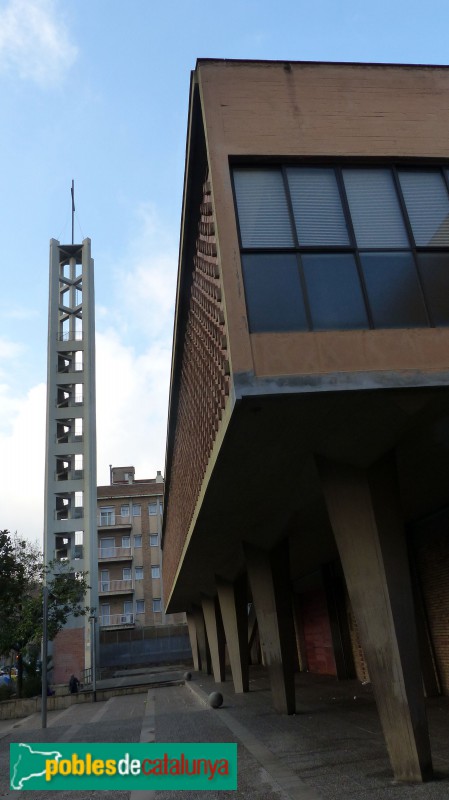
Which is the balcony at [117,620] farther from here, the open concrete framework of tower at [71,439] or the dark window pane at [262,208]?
the dark window pane at [262,208]

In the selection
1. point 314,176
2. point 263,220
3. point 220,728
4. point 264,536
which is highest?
point 314,176

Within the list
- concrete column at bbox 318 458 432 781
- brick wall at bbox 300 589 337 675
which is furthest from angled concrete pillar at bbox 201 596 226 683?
concrete column at bbox 318 458 432 781

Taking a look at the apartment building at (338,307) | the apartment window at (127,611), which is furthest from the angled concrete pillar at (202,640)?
the apartment building at (338,307)

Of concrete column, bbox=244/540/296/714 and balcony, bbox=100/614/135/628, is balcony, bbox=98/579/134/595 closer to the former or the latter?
balcony, bbox=100/614/135/628

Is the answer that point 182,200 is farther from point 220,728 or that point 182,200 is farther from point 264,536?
point 220,728

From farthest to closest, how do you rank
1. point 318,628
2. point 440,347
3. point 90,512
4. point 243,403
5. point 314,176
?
point 90,512, point 318,628, point 314,176, point 440,347, point 243,403

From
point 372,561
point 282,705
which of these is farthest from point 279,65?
point 282,705

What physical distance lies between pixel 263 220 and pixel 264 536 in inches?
324

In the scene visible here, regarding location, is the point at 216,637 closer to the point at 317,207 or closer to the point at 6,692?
the point at 6,692

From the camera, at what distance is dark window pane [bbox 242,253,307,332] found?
7.67 m

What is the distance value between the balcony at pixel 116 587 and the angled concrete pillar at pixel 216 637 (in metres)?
27.3

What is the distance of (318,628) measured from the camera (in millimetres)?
24938

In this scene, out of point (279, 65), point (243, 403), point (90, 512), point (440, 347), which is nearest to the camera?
point (243, 403)
